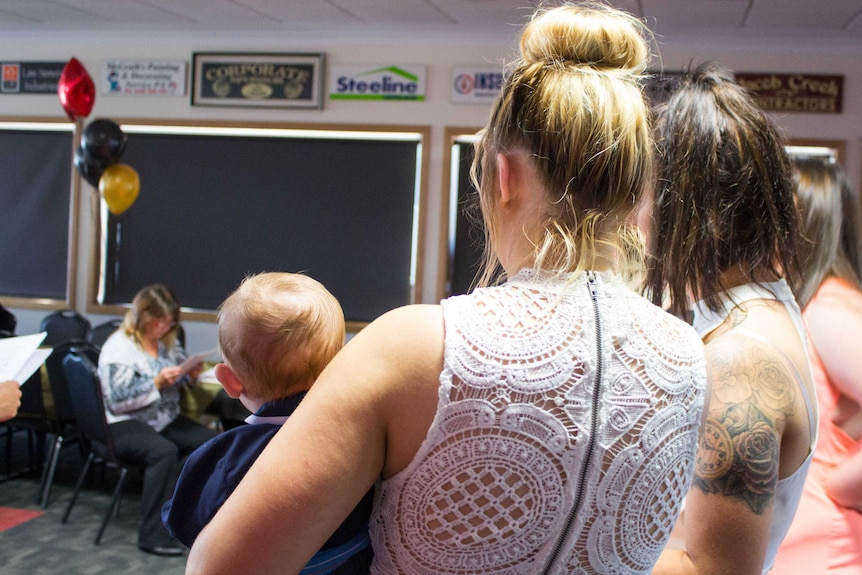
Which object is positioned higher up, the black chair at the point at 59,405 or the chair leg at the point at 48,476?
the black chair at the point at 59,405

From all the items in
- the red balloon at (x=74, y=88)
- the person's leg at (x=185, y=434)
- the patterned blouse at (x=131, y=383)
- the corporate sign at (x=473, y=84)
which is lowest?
the person's leg at (x=185, y=434)

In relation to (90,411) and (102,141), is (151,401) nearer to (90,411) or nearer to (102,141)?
(90,411)

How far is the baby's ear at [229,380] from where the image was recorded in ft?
3.87

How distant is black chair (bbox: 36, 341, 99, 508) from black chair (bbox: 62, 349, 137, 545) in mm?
123

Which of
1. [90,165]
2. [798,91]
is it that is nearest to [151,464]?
[90,165]

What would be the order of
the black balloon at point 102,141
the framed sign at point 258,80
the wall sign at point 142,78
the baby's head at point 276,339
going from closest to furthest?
the baby's head at point 276,339
the black balloon at point 102,141
the framed sign at point 258,80
the wall sign at point 142,78

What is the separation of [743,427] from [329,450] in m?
0.56

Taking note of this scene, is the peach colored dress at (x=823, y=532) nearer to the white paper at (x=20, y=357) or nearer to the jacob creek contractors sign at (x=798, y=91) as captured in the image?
the white paper at (x=20, y=357)

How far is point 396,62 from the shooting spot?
5.87 meters

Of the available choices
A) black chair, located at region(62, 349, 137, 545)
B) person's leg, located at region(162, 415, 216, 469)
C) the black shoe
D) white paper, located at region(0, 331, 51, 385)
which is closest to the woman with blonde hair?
white paper, located at region(0, 331, 51, 385)

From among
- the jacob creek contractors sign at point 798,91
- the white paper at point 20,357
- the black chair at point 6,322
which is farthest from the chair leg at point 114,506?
the jacob creek contractors sign at point 798,91

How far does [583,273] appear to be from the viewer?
76 cm

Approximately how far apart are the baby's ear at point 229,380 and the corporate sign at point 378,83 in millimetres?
4943

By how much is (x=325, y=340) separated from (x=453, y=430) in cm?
55
